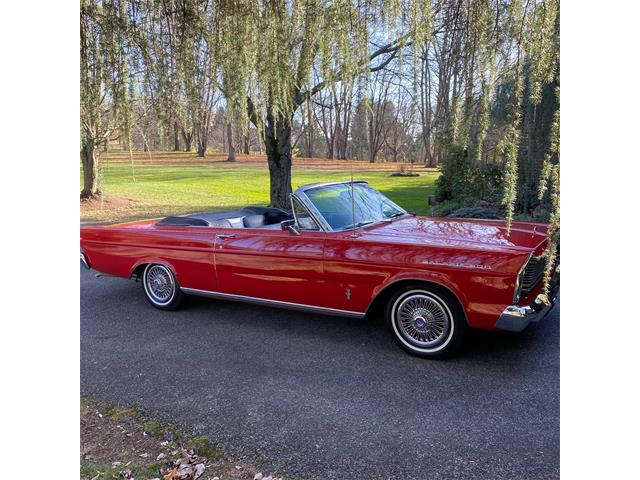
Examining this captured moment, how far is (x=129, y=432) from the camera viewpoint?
2883 mm

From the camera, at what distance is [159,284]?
527 cm

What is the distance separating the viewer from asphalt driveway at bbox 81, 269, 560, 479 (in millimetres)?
2564

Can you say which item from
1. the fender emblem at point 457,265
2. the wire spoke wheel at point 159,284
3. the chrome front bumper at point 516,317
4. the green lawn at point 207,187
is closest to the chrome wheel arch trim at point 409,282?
the fender emblem at point 457,265

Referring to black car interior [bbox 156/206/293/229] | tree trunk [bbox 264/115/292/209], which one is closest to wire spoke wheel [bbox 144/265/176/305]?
black car interior [bbox 156/206/293/229]

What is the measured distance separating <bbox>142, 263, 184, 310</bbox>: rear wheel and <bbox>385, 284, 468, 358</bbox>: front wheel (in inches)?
96.6

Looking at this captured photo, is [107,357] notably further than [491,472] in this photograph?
Yes

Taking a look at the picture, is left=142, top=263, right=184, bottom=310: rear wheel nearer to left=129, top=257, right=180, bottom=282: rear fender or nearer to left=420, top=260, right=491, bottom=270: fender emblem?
left=129, top=257, right=180, bottom=282: rear fender

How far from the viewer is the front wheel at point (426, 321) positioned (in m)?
3.65

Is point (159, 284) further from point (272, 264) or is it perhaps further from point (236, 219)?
point (272, 264)

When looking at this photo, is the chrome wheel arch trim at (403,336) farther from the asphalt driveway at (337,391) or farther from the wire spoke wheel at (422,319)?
the asphalt driveway at (337,391)

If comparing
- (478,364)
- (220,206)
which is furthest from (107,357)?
(220,206)
